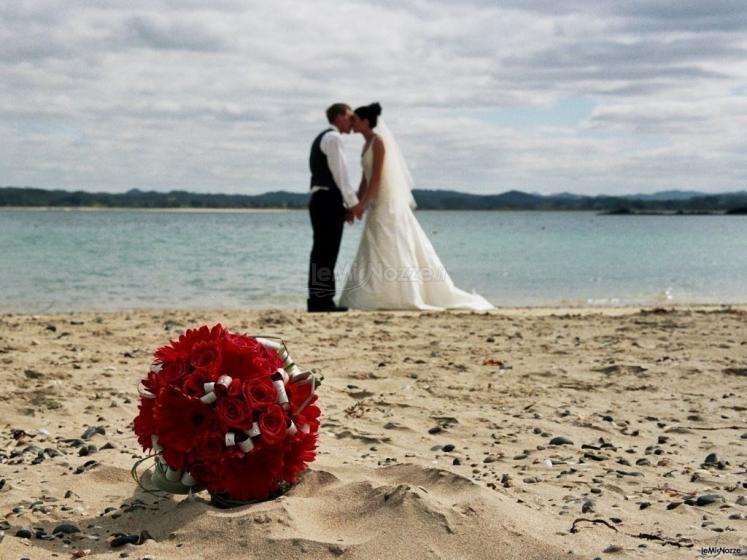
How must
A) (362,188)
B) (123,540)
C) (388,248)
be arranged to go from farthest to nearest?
(362,188) < (388,248) < (123,540)

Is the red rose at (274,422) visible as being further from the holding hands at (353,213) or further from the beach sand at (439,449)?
the holding hands at (353,213)

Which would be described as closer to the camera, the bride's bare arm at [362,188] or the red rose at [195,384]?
the red rose at [195,384]

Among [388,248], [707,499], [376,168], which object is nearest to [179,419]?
[707,499]

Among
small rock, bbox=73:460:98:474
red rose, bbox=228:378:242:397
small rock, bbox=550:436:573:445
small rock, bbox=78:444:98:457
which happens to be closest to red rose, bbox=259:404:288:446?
red rose, bbox=228:378:242:397

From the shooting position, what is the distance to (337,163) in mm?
11086

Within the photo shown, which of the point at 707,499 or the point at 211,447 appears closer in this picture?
the point at 211,447

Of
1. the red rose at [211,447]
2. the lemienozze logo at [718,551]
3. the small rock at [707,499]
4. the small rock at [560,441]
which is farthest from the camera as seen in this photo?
the small rock at [560,441]

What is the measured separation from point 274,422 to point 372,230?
338 inches

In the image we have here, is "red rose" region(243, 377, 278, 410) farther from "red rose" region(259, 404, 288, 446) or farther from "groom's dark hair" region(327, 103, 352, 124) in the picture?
"groom's dark hair" region(327, 103, 352, 124)

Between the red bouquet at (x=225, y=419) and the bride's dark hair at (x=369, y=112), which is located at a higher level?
the bride's dark hair at (x=369, y=112)

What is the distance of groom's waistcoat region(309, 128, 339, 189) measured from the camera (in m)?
11.2

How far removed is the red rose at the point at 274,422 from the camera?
11.1 ft

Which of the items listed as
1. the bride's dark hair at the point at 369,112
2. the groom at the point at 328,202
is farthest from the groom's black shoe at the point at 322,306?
the bride's dark hair at the point at 369,112

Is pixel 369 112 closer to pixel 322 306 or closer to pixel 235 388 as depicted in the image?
pixel 322 306
